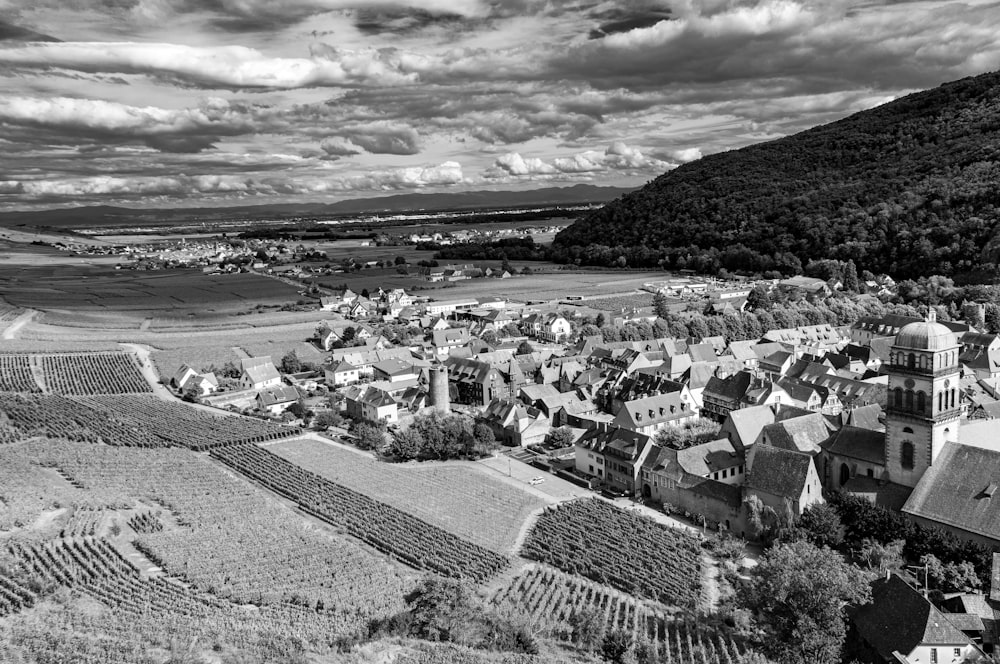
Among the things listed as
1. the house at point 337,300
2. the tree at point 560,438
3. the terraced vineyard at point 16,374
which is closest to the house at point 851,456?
the tree at point 560,438

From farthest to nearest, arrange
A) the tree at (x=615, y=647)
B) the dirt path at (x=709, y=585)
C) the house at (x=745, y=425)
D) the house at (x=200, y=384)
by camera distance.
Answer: the house at (x=200, y=384) → the house at (x=745, y=425) → the dirt path at (x=709, y=585) → the tree at (x=615, y=647)

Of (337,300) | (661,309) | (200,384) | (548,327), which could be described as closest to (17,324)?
(337,300)

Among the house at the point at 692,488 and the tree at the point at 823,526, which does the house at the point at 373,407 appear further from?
the tree at the point at 823,526

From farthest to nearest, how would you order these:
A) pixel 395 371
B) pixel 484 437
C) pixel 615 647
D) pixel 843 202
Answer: pixel 843 202
pixel 395 371
pixel 484 437
pixel 615 647

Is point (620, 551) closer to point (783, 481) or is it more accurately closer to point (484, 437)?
point (783, 481)

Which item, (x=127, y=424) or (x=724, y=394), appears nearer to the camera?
(x=724, y=394)

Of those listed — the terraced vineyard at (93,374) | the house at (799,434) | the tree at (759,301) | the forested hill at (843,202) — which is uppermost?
the forested hill at (843,202)
